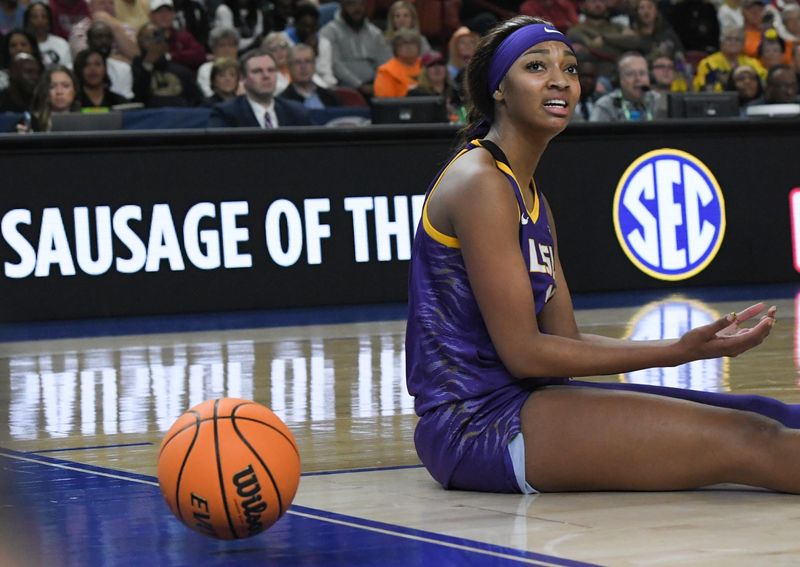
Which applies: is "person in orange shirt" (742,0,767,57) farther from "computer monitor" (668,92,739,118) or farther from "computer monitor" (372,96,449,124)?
"computer monitor" (372,96,449,124)

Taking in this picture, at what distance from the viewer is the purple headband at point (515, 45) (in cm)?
469

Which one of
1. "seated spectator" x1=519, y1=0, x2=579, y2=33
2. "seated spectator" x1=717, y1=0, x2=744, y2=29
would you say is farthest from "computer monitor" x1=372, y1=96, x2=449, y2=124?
"seated spectator" x1=717, y1=0, x2=744, y2=29

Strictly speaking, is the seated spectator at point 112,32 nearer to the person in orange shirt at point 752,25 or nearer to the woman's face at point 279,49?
the woman's face at point 279,49

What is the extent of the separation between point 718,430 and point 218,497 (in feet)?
4.68

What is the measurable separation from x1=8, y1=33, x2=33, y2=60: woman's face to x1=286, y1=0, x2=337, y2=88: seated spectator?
271 cm

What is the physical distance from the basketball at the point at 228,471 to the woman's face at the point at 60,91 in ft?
26.6

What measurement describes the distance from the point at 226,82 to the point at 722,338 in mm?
8936

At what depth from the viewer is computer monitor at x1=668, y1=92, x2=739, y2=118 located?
1267 centimetres

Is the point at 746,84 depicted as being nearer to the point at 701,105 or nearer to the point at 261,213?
the point at 701,105

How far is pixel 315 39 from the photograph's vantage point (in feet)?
48.3

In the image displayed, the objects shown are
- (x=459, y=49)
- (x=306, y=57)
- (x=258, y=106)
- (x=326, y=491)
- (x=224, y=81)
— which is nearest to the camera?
(x=326, y=491)

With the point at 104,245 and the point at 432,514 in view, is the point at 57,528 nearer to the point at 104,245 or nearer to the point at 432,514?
the point at 432,514

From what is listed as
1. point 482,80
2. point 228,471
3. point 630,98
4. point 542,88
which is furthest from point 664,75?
point 228,471

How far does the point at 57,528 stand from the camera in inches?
169
